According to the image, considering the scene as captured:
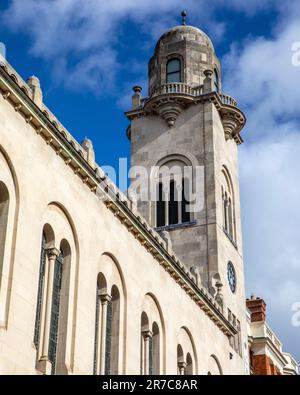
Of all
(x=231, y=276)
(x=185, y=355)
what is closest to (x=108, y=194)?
(x=185, y=355)

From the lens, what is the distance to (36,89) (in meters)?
A: 28.1

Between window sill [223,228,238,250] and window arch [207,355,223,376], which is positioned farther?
window sill [223,228,238,250]

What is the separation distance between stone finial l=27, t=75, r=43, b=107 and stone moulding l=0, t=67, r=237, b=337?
44 centimetres

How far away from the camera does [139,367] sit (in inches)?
1341

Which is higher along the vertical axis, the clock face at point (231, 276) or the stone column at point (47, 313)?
the clock face at point (231, 276)

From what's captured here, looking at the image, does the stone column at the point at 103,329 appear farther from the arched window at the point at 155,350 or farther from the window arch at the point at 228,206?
the window arch at the point at 228,206

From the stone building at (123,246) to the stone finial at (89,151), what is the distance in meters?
0.08

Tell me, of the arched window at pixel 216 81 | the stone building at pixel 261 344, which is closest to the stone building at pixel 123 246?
the arched window at pixel 216 81

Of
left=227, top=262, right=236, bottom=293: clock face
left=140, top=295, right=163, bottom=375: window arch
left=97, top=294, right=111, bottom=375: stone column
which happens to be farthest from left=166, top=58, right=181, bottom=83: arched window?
left=97, top=294, right=111, bottom=375: stone column

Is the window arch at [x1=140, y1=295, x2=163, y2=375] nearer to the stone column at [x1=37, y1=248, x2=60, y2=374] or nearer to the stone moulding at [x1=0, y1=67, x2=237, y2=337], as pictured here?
the stone moulding at [x1=0, y1=67, x2=237, y2=337]

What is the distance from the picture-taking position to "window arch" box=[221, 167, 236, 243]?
185ft

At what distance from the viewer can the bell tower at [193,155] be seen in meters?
52.9
